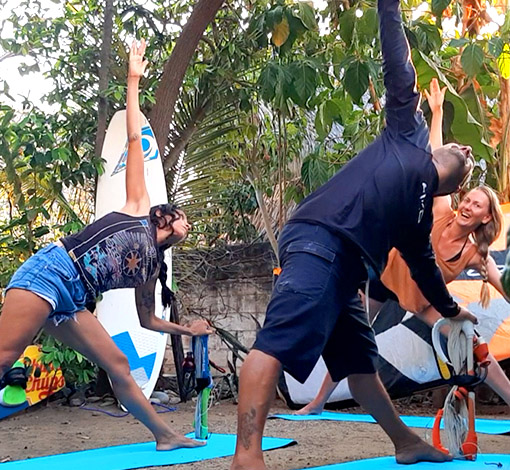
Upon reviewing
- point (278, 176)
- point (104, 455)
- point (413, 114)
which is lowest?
point (104, 455)

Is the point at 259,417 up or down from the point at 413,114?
down

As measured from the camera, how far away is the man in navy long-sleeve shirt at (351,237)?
7.47 ft

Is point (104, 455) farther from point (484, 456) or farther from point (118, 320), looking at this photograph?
point (118, 320)

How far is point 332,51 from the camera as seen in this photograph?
5371 mm

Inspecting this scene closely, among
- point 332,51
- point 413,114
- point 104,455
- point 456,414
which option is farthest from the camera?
point 332,51

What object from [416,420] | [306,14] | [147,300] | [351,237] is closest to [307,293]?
[351,237]

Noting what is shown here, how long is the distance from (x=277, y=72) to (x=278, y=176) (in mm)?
2084

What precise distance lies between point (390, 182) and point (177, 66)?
12.8 ft

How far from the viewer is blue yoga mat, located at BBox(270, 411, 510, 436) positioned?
4.25m

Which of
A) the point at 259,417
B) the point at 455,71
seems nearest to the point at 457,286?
the point at 455,71

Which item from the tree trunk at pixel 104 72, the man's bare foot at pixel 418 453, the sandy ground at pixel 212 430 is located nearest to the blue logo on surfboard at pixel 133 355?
the sandy ground at pixel 212 430

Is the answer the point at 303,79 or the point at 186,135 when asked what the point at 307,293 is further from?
the point at 186,135

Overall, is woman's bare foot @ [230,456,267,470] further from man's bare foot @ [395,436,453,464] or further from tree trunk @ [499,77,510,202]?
tree trunk @ [499,77,510,202]

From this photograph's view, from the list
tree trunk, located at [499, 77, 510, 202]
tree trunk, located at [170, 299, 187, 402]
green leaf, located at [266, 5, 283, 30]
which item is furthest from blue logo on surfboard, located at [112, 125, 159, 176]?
tree trunk, located at [499, 77, 510, 202]
